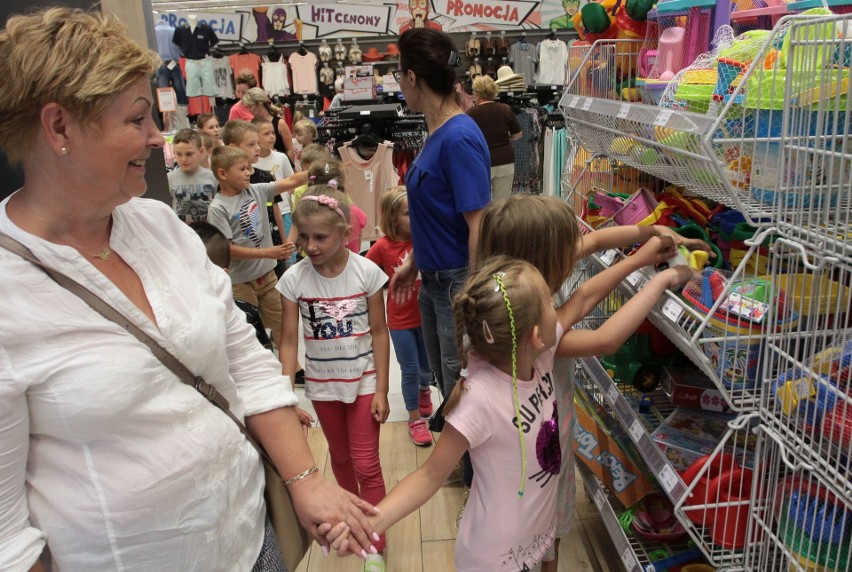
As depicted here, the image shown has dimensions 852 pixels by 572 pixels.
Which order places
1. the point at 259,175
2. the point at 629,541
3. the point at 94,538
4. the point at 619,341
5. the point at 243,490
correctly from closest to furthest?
the point at 94,538 → the point at 243,490 → the point at 619,341 → the point at 629,541 → the point at 259,175

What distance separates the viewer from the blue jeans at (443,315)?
2.41 m

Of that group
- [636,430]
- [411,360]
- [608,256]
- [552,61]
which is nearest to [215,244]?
[411,360]

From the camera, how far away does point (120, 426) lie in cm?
105

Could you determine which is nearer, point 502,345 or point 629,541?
point 502,345

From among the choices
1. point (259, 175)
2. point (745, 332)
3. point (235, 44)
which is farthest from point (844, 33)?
point (235, 44)

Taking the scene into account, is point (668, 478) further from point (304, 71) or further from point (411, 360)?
point (304, 71)

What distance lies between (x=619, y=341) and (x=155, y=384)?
3.66 ft

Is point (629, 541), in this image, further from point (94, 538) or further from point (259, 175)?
point (259, 175)

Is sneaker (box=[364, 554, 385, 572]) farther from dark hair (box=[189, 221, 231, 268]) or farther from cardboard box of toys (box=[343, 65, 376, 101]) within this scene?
cardboard box of toys (box=[343, 65, 376, 101])

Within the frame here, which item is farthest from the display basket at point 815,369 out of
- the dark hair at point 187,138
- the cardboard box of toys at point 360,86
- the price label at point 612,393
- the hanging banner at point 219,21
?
the hanging banner at point 219,21

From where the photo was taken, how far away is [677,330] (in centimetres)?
156

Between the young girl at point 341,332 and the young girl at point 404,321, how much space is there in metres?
0.63

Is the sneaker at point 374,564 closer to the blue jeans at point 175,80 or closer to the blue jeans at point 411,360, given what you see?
the blue jeans at point 411,360

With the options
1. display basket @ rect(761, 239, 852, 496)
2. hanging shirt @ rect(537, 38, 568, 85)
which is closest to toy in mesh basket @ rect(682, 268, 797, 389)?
display basket @ rect(761, 239, 852, 496)
